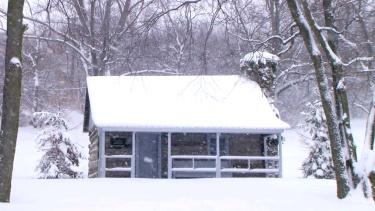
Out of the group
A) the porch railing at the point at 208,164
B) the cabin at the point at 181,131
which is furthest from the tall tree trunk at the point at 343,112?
the porch railing at the point at 208,164

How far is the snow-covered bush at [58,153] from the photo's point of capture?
20.1 meters

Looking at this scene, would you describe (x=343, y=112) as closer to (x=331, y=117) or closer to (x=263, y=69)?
(x=331, y=117)

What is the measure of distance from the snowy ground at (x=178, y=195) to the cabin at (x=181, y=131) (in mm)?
3326

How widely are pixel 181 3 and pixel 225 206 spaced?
4.69 meters

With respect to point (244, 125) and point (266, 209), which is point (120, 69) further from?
point (266, 209)

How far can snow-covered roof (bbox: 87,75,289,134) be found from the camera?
19328 millimetres

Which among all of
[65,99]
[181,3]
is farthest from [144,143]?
[65,99]

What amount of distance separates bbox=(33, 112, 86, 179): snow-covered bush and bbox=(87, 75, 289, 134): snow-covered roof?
59.5 inches

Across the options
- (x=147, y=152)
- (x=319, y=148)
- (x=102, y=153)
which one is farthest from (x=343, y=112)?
(x=147, y=152)

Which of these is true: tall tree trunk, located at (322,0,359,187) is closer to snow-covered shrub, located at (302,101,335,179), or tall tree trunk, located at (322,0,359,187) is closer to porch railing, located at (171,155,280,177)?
porch railing, located at (171,155,280,177)


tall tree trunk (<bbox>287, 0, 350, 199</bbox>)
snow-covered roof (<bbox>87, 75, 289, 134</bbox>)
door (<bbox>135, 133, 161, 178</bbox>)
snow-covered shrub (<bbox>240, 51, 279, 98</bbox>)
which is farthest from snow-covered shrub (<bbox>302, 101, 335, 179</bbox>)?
tall tree trunk (<bbox>287, 0, 350, 199</bbox>)

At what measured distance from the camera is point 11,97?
10906 mm

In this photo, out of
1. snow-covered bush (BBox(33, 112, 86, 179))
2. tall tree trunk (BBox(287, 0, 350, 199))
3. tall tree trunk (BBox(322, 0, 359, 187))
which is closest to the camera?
tall tree trunk (BBox(287, 0, 350, 199))

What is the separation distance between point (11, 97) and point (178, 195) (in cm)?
444
